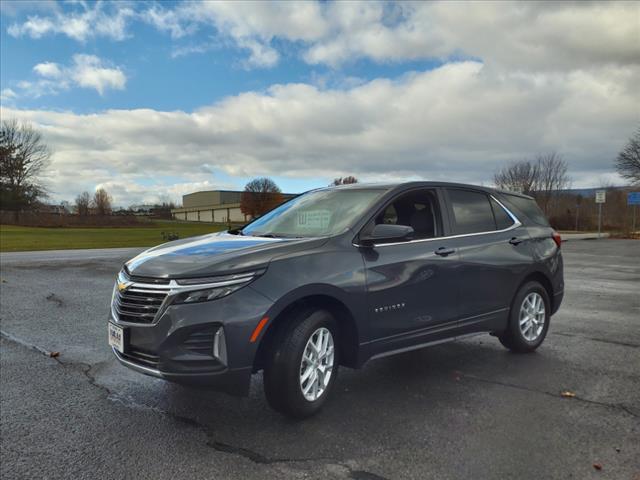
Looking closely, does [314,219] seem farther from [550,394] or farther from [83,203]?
[83,203]

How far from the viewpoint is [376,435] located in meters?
3.56

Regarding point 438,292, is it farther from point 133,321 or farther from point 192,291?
point 133,321

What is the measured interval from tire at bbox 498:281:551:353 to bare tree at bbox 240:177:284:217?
295ft

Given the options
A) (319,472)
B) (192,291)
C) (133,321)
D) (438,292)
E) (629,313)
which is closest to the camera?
(319,472)

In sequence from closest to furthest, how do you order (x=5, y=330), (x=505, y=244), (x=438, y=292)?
(x=438, y=292)
(x=505, y=244)
(x=5, y=330)

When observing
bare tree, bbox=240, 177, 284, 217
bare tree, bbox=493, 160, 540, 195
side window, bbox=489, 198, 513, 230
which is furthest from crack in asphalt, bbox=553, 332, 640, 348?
bare tree, bbox=240, 177, 284, 217

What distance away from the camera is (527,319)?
5.61 meters


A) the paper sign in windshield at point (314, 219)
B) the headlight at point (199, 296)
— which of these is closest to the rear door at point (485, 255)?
the paper sign in windshield at point (314, 219)

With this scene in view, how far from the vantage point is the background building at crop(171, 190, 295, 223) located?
11719cm

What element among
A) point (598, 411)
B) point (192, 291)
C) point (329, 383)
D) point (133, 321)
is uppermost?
point (192, 291)

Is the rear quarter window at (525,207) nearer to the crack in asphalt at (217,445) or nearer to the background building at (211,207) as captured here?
the crack in asphalt at (217,445)

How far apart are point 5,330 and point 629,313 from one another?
8864mm

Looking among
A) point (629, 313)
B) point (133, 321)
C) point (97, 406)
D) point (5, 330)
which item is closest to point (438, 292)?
point (133, 321)

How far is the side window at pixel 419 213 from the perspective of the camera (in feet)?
15.5
